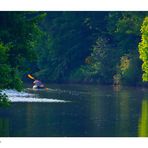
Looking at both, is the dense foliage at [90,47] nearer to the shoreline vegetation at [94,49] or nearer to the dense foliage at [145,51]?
the shoreline vegetation at [94,49]

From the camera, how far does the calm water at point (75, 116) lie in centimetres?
3584

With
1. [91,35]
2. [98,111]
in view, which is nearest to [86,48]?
[91,35]

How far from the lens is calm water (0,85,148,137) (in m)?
35.8

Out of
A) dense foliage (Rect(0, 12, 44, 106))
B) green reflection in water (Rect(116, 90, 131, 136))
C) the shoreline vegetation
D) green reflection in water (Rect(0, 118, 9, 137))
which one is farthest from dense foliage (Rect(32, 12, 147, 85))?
dense foliage (Rect(0, 12, 44, 106))

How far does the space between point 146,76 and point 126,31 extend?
37.8 feet

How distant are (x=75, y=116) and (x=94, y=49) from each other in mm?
47220

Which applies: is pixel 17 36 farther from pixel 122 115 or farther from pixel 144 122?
pixel 122 115

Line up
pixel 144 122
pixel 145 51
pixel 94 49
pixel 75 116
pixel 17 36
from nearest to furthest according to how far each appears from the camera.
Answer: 1. pixel 17 36
2. pixel 144 122
3. pixel 75 116
4. pixel 145 51
5. pixel 94 49

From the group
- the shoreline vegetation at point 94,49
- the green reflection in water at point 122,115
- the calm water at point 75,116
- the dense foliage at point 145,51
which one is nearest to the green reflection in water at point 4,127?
the calm water at point 75,116

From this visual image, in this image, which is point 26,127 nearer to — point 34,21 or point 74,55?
point 34,21

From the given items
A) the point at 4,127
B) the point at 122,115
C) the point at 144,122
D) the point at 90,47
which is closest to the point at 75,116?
the point at 122,115

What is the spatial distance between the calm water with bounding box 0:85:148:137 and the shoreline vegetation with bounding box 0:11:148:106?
933 inches

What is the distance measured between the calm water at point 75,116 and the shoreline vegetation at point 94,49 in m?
23.7

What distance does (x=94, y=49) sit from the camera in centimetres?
9038
